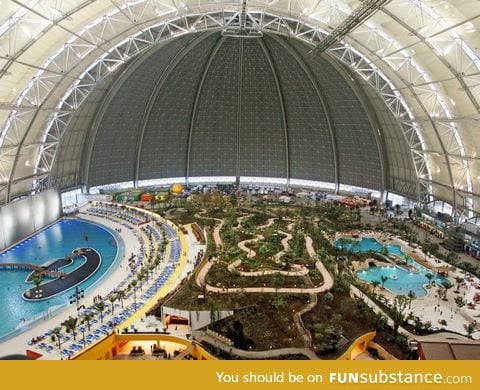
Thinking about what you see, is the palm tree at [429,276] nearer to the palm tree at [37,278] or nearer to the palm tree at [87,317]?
the palm tree at [87,317]

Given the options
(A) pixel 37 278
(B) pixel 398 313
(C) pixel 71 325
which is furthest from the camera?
(A) pixel 37 278

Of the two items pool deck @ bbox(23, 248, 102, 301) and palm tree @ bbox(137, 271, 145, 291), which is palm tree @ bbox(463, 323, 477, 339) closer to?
palm tree @ bbox(137, 271, 145, 291)

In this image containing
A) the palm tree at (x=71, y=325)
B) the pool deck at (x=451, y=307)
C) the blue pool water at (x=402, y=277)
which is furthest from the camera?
the blue pool water at (x=402, y=277)

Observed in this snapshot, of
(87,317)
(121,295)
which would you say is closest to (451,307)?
(121,295)

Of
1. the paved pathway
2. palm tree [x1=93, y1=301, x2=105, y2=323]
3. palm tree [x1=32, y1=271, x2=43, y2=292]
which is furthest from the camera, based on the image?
palm tree [x1=32, y1=271, x2=43, y2=292]

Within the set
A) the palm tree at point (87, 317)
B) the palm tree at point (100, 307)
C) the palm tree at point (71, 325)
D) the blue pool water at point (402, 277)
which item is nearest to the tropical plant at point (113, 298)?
the palm tree at point (100, 307)

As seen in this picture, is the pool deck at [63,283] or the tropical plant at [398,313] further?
the pool deck at [63,283]

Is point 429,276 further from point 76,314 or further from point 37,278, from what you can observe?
point 37,278

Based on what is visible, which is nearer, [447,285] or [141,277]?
[447,285]

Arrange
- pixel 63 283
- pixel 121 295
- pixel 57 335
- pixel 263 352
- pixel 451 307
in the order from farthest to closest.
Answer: pixel 63 283
pixel 451 307
pixel 121 295
pixel 57 335
pixel 263 352

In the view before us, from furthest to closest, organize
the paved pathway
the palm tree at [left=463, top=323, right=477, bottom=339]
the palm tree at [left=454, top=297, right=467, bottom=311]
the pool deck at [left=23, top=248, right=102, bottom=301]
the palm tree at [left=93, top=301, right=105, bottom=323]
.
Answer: the pool deck at [left=23, top=248, right=102, bottom=301]
the palm tree at [left=454, top=297, right=467, bottom=311]
the palm tree at [left=93, top=301, right=105, bottom=323]
the palm tree at [left=463, top=323, right=477, bottom=339]
the paved pathway

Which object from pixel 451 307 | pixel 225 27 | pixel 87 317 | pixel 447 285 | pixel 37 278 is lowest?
pixel 451 307

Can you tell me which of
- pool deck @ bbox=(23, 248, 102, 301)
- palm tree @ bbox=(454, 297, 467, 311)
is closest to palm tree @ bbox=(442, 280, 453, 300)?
palm tree @ bbox=(454, 297, 467, 311)

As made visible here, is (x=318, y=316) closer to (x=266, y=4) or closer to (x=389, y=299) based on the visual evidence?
(x=389, y=299)
